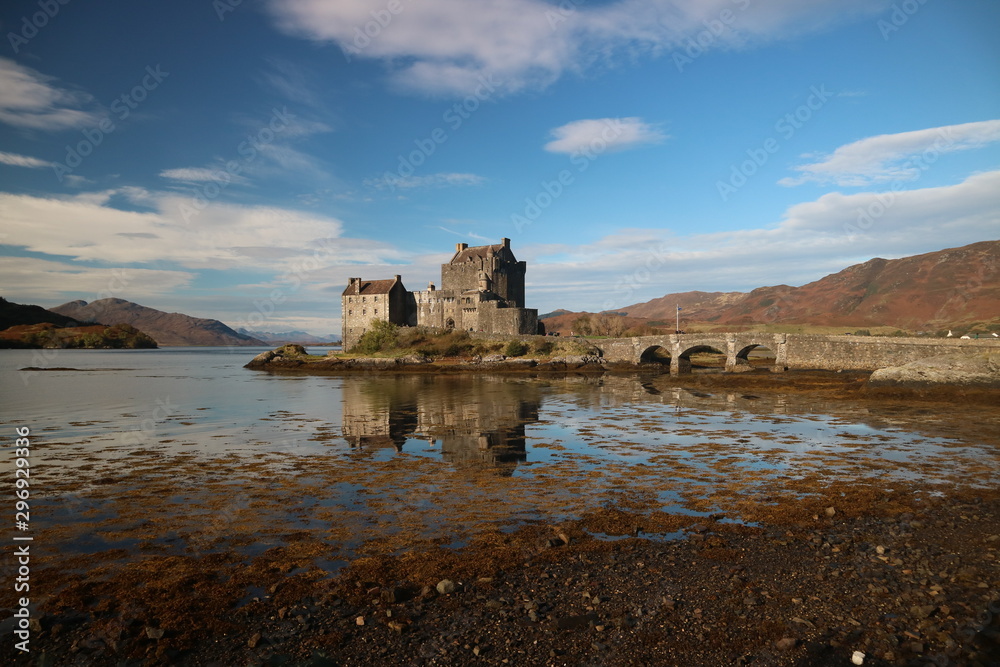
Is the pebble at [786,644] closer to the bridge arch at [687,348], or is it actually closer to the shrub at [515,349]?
the bridge arch at [687,348]

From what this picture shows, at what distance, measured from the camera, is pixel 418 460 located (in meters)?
14.7

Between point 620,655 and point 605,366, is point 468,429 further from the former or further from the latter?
point 605,366

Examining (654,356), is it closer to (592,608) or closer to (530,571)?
(530,571)

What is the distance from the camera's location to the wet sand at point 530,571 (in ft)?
17.6

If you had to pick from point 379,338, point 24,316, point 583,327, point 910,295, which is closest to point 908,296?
point 910,295

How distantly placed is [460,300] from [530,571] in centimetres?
6378

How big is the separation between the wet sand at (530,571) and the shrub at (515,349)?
4796 centimetres

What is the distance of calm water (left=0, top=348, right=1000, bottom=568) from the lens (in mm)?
9547

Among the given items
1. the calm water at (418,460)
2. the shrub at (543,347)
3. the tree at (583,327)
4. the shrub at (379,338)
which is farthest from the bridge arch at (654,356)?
the shrub at (379,338)

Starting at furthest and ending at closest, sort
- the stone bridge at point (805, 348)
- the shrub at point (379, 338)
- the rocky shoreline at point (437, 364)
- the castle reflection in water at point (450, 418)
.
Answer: the shrub at point (379, 338) < the rocky shoreline at point (437, 364) < the stone bridge at point (805, 348) < the castle reflection in water at point (450, 418)

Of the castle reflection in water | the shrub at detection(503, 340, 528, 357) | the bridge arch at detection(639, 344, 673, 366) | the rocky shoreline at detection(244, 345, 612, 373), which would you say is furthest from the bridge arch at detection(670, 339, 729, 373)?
the castle reflection in water

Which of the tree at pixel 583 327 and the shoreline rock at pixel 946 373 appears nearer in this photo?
the shoreline rock at pixel 946 373

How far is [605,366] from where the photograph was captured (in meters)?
55.1

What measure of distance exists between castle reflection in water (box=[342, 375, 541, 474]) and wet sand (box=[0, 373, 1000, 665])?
3.74 meters
